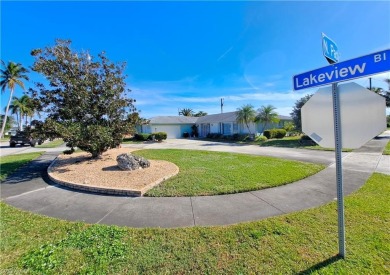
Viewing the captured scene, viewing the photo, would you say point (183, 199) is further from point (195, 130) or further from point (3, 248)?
point (195, 130)

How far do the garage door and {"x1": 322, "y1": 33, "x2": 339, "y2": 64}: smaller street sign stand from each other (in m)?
29.9

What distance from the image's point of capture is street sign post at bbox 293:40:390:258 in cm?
207

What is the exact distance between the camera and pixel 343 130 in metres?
2.42

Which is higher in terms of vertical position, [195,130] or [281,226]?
[195,130]

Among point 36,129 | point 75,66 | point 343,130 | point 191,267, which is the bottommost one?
point 191,267

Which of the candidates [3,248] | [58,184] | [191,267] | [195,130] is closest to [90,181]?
[58,184]

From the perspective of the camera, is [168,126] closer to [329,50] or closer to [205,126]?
[205,126]

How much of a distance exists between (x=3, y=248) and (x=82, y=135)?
5516mm

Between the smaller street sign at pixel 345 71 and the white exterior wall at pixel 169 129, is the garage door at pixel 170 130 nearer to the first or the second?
the white exterior wall at pixel 169 129

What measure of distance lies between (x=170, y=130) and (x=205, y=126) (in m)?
6.02

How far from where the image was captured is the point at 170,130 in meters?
32.5

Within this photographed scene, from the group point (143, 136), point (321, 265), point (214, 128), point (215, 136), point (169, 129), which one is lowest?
Result: point (321, 265)

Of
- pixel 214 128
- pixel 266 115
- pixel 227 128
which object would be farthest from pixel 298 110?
pixel 214 128

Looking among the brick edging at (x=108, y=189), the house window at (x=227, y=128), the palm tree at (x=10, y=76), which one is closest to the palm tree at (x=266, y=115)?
the house window at (x=227, y=128)
